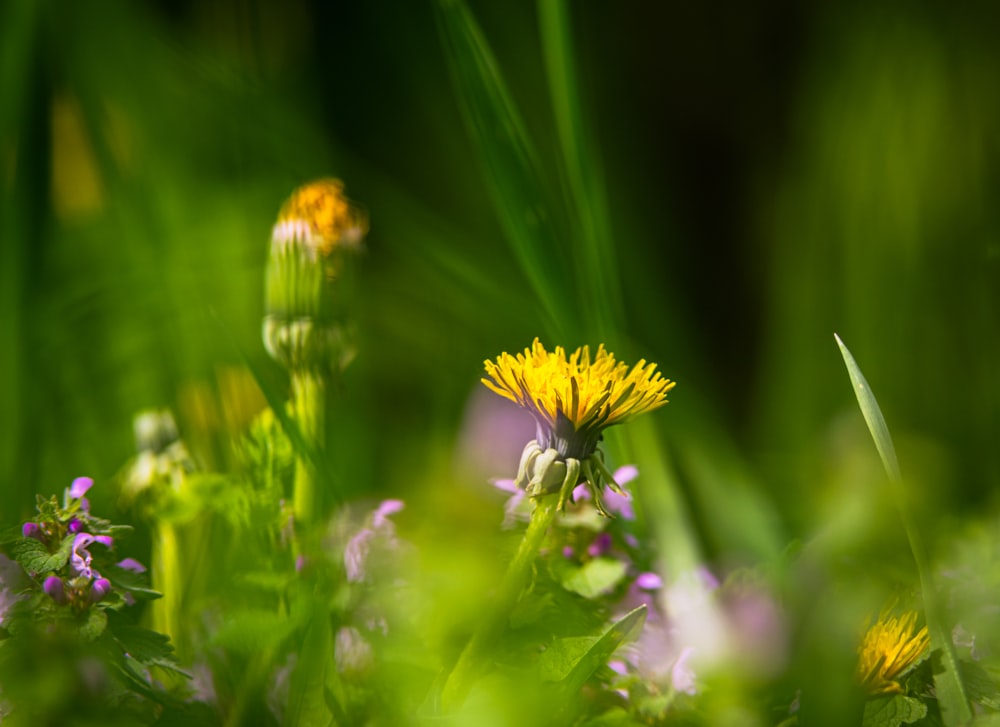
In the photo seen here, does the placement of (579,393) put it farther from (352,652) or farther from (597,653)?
(352,652)

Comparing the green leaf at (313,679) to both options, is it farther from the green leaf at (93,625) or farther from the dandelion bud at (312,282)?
the dandelion bud at (312,282)

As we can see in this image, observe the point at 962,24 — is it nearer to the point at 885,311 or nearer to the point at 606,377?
the point at 885,311

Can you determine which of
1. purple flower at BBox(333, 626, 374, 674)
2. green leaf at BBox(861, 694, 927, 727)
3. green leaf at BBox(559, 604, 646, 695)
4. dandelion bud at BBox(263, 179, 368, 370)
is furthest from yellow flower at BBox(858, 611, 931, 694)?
dandelion bud at BBox(263, 179, 368, 370)

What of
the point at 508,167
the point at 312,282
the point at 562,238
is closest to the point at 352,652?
the point at 312,282

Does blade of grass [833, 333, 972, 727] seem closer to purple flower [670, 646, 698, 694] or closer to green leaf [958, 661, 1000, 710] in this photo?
green leaf [958, 661, 1000, 710]

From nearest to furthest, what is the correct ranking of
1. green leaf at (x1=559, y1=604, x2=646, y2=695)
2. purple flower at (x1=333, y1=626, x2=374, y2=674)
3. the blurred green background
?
green leaf at (x1=559, y1=604, x2=646, y2=695) → purple flower at (x1=333, y1=626, x2=374, y2=674) → the blurred green background

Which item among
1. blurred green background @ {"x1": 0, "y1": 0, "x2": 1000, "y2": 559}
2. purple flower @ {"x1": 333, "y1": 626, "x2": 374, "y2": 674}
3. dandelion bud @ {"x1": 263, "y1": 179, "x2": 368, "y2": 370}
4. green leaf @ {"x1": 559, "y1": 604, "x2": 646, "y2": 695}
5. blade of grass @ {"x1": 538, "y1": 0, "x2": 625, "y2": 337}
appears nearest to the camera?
green leaf @ {"x1": 559, "y1": 604, "x2": 646, "y2": 695}

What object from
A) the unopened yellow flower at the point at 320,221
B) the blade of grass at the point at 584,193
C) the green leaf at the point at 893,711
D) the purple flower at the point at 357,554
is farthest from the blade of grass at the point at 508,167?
the green leaf at the point at 893,711

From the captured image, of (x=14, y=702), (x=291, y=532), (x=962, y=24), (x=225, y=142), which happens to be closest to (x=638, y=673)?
(x=291, y=532)
